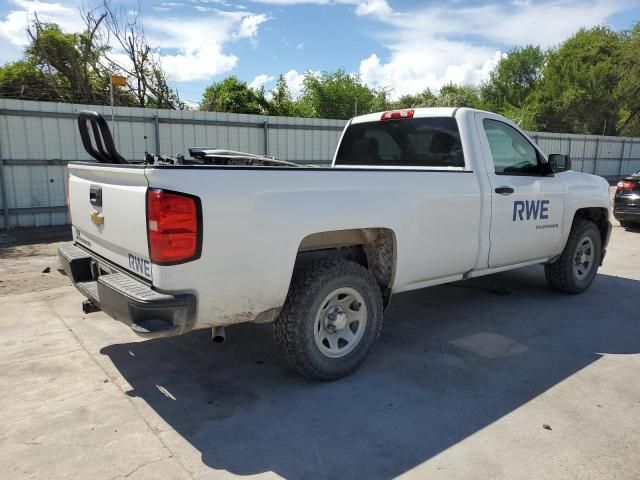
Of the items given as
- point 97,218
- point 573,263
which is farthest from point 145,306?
point 573,263

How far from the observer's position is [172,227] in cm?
278

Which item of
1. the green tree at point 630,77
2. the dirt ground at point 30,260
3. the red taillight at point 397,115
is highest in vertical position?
the green tree at point 630,77

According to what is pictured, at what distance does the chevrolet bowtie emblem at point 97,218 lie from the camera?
3.42 meters

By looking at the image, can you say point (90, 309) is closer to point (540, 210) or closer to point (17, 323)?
point (17, 323)

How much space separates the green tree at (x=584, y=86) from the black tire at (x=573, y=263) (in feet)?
130

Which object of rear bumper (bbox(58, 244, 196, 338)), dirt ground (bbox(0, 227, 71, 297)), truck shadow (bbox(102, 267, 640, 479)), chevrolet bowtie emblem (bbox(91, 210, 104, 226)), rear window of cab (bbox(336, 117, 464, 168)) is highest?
rear window of cab (bbox(336, 117, 464, 168))

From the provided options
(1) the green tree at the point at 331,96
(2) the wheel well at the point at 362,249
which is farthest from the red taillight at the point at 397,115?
(1) the green tree at the point at 331,96

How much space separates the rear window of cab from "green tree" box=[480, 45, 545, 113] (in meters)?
51.6

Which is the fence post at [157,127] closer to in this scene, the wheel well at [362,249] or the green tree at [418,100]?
the wheel well at [362,249]

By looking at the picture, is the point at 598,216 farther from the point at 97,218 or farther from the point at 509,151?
the point at 97,218

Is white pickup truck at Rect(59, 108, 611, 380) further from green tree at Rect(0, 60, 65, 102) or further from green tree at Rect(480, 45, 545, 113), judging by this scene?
green tree at Rect(480, 45, 545, 113)

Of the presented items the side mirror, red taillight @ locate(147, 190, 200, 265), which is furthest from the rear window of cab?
red taillight @ locate(147, 190, 200, 265)

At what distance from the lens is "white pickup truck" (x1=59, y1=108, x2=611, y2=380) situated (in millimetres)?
2850

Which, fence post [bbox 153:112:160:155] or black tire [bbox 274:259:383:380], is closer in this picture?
black tire [bbox 274:259:383:380]
